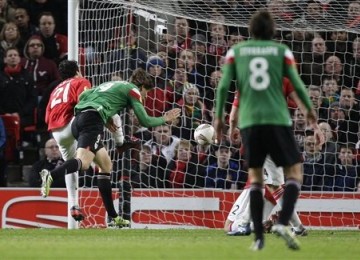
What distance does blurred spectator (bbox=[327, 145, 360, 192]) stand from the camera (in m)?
15.9

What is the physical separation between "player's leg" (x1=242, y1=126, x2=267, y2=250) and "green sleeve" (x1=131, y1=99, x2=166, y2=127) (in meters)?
4.32

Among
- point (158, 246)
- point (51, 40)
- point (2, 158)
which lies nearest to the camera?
point (158, 246)

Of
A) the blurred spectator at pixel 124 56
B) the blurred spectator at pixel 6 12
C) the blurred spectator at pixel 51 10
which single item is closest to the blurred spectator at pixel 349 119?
the blurred spectator at pixel 124 56

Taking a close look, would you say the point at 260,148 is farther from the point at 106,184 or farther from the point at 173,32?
the point at 173,32

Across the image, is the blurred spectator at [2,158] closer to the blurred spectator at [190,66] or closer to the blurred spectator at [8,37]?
the blurred spectator at [8,37]

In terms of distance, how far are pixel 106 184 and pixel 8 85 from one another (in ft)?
14.2

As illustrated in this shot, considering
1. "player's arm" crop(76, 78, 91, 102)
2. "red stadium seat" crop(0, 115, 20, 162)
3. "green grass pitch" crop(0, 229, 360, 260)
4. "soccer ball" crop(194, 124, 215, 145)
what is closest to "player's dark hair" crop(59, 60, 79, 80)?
"player's arm" crop(76, 78, 91, 102)

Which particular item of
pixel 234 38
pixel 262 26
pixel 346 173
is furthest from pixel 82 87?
pixel 262 26

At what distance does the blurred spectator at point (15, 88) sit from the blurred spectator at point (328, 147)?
4.73 m

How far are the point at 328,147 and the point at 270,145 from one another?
6963 mm

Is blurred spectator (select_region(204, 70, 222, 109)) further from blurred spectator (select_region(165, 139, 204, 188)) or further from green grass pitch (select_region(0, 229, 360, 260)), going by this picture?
green grass pitch (select_region(0, 229, 360, 260))

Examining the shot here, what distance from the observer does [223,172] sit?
53.9ft

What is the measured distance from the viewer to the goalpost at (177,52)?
15320 millimetres

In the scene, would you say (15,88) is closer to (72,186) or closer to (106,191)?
(72,186)
